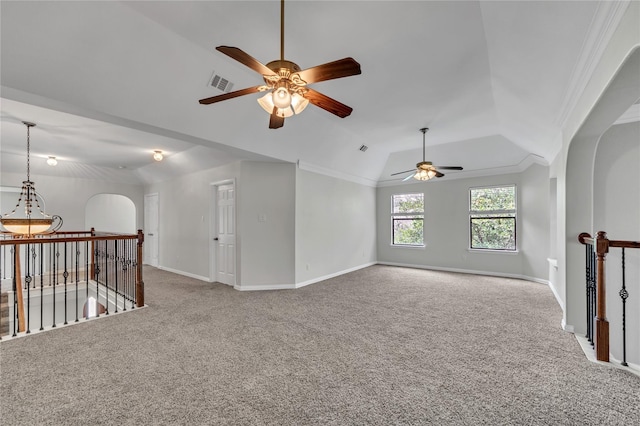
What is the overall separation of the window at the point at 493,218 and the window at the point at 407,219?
4.18ft

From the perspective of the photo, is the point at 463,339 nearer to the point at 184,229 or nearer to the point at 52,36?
the point at 52,36

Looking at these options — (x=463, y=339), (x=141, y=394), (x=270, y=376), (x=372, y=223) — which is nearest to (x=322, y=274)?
(x=372, y=223)

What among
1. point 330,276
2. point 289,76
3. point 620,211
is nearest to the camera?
point 289,76

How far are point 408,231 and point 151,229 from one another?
7581mm

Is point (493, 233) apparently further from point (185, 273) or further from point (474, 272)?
point (185, 273)

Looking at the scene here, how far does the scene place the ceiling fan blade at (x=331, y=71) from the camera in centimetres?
171

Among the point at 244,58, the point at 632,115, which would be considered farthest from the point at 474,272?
the point at 244,58

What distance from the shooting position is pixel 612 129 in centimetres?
311

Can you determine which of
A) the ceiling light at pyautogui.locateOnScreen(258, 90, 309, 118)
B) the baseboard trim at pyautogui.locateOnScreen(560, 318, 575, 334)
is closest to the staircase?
the ceiling light at pyautogui.locateOnScreen(258, 90, 309, 118)

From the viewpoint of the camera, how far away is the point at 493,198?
6.53m

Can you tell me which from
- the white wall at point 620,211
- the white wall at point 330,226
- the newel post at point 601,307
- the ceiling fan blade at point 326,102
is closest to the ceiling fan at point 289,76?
the ceiling fan blade at point 326,102

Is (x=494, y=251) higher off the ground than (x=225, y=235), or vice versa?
(x=225, y=235)

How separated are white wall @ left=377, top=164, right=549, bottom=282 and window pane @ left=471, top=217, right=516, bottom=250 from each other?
0.15m

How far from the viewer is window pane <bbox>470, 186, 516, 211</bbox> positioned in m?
6.33
